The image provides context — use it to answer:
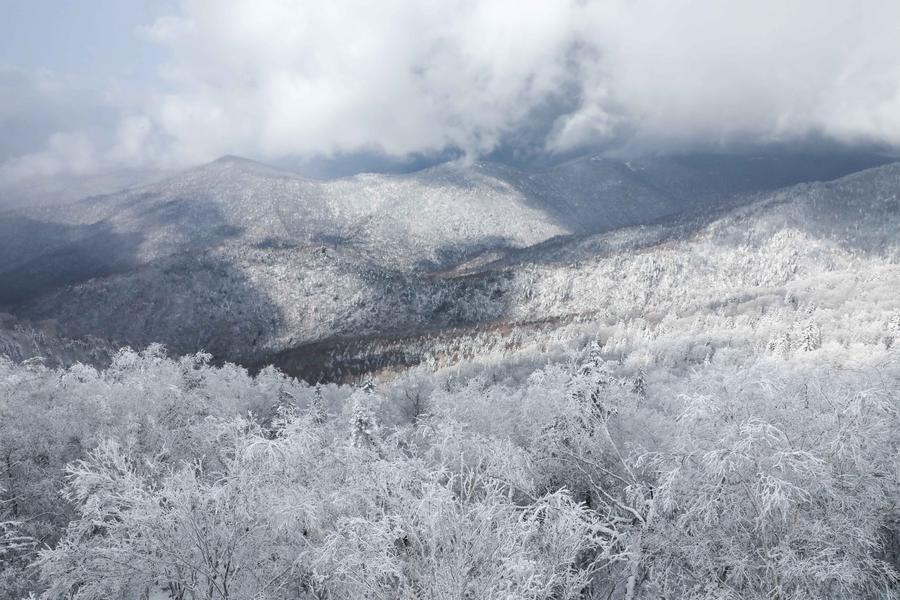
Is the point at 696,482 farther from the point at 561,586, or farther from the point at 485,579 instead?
the point at 485,579

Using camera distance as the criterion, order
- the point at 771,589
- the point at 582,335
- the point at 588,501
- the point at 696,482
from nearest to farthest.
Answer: the point at 771,589, the point at 696,482, the point at 588,501, the point at 582,335

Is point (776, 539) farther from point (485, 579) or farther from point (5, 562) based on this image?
point (5, 562)

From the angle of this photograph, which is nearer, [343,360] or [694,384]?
[694,384]

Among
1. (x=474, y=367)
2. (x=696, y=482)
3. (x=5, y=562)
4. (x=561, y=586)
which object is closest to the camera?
(x=696, y=482)

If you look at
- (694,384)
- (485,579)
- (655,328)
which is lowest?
(655,328)

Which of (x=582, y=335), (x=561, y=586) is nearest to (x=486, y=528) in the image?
(x=561, y=586)

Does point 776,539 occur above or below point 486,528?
below

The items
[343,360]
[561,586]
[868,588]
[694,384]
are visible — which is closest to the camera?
[868,588]

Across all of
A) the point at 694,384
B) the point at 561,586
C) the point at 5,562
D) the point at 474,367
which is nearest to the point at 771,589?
the point at 561,586

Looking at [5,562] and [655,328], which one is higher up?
[5,562]
